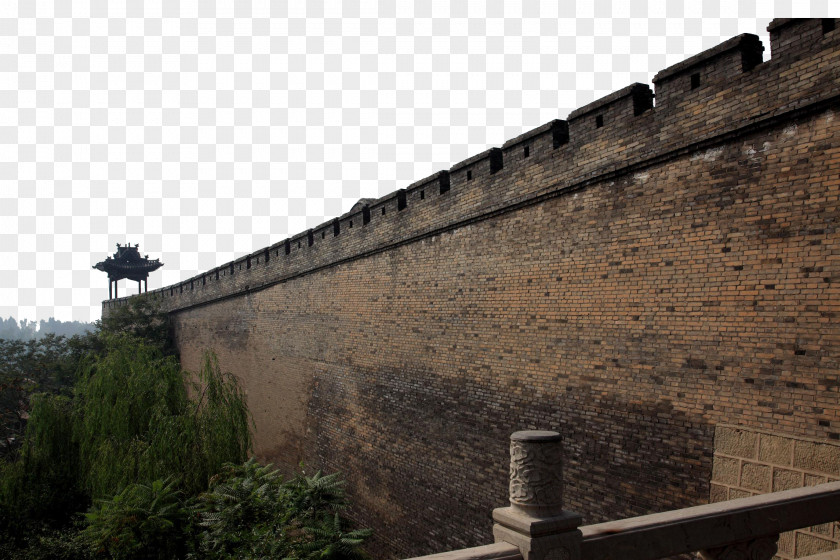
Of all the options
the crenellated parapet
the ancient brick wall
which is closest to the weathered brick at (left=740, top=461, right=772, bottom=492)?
the ancient brick wall

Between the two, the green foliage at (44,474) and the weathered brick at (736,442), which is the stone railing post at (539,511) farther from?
the green foliage at (44,474)

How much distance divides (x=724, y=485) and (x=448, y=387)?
10.9 ft

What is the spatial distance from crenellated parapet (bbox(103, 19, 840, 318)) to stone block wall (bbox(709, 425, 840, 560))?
219cm

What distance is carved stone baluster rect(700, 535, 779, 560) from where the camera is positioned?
244 centimetres

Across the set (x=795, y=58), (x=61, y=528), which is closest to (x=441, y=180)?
(x=795, y=58)

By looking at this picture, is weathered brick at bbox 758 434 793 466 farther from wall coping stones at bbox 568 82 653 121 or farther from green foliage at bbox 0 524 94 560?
green foliage at bbox 0 524 94 560

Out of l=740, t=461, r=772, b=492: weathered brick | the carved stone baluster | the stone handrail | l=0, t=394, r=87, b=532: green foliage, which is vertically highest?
the stone handrail

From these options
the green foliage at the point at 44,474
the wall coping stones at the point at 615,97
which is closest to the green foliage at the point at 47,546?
the green foliage at the point at 44,474

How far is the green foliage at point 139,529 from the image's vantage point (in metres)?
6.71

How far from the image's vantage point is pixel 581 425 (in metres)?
5.32

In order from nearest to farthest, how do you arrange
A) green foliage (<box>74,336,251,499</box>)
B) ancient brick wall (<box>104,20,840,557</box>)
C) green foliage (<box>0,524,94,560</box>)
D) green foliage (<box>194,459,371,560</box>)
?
ancient brick wall (<box>104,20,840,557</box>), green foliage (<box>194,459,371,560</box>), green foliage (<box>0,524,94,560</box>), green foliage (<box>74,336,251,499</box>)

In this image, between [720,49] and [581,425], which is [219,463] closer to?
[581,425]

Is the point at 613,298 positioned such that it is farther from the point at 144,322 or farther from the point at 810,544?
the point at 144,322

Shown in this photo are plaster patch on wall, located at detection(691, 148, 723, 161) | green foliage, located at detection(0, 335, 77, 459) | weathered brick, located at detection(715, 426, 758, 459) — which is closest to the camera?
weathered brick, located at detection(715, 426, 758, 459)
